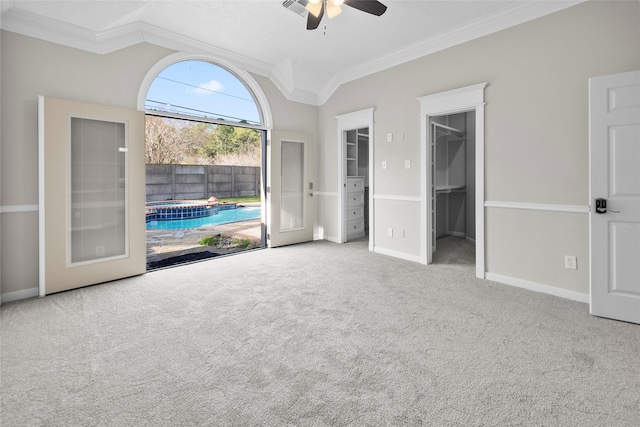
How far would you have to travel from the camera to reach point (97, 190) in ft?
10.7

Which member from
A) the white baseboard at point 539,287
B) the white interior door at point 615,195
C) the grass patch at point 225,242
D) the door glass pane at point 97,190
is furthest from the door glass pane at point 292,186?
the white interior door at point 615,195

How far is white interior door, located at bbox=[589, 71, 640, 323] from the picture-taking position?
7.49 feet

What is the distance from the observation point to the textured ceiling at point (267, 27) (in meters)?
2.89

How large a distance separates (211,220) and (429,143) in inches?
275

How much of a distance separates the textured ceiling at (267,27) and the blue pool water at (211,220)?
17.8ft

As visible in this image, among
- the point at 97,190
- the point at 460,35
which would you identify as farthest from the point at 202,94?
the point at 460,35

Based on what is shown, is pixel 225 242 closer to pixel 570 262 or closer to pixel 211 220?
pixel 211 220

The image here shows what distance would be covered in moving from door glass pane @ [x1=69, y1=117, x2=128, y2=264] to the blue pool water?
5.05m

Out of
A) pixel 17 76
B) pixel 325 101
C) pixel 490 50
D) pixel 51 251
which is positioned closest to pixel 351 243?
pixel 325 101

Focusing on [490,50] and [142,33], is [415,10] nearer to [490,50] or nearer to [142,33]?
[490,50]

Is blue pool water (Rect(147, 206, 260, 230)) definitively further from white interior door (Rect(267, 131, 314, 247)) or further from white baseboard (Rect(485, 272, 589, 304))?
white baseboard (Rect(485, 272, 589, 304))

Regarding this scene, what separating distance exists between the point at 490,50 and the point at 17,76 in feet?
15.6

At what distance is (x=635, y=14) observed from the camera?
8.11ft

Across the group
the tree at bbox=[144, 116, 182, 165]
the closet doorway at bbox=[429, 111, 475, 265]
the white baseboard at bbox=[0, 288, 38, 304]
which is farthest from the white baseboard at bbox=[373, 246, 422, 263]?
the tree at bbox=[144, 116, 182, 165]
